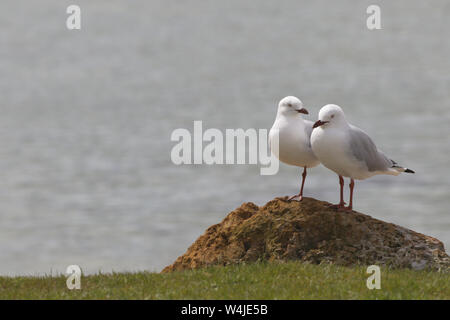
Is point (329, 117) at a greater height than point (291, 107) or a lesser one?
lesser

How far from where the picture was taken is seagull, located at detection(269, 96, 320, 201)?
13602 millimetres

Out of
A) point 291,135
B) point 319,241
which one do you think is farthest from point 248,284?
point 291,135

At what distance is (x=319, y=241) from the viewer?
46.5 ft

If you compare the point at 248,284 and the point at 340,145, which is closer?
the point at 248,284

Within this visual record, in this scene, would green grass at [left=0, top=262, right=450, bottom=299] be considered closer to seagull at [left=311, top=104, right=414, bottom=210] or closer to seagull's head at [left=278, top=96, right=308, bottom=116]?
seagull at [left=311, top=104, right=414, bottom=210]

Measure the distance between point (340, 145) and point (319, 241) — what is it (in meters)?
2.02

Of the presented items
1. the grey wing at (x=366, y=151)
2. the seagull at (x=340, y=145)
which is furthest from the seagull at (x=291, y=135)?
the grey wing at (x=366, y=151)

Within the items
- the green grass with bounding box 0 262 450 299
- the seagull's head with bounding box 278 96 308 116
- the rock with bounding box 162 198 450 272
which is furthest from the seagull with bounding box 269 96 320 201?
the green grass with bounding box 0 262 450 299

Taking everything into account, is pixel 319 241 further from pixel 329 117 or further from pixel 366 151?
pixel 329 117

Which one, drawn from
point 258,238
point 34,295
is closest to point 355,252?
point 258,238

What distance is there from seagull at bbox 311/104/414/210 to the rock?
1027mm

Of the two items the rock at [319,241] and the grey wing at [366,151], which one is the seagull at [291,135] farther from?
the rock at [319,241]

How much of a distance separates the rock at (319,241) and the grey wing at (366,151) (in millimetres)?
1099
